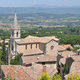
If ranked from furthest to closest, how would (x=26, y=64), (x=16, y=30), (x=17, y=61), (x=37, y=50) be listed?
(x=16, y=30) < (x=37, y=50) < (x=17, y=61) < (x=26, y=64)

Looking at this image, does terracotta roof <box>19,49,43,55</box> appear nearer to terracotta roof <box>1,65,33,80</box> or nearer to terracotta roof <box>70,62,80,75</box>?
terracotta roof <box>70,62,80,75</box>

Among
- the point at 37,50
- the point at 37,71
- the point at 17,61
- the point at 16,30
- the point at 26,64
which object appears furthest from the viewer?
the point at 16,30

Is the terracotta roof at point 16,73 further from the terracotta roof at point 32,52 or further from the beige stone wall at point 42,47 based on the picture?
the beige stone wall at point 42,47

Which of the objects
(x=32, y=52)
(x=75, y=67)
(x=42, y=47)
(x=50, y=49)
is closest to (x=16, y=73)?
(x=75, y=67)

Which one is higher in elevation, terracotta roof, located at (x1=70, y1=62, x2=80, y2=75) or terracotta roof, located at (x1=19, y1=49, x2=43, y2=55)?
terracotta roof, located at (x1=70, y1=62, x2=80, y2=75)

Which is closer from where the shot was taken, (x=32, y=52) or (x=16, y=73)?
(x=16, y=73)

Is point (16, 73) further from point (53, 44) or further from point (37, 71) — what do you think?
point (53, 44)

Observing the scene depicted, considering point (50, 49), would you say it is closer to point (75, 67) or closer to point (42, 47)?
point (42, 47)

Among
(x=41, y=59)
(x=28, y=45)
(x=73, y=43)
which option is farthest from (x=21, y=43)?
(x=73, y=43)

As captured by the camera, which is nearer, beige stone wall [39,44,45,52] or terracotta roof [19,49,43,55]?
terracotta roof [19,49,43,55]

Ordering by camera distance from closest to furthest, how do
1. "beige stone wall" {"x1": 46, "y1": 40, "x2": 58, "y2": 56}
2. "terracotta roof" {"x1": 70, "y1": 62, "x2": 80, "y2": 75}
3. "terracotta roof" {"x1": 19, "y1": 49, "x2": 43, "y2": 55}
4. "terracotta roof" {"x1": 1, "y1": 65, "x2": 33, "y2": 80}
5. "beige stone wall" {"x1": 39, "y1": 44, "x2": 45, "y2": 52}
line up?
"terracotta roof" {"x1": 1, "y1": 65, "x2": 33, "y2": 80}
"terracotta roof" {"x1": 70, "y1": 62, "x2": 80, "y2": 75}
"terracotta roof" {"x1": 19, "y1": 49, "x2": 43, "y2": 55}
"beige stone wall" {"x1": 46, "y1": 40, "x2": 58, "y2": 56}
"beige stone wall" {"x1": 39, "y1": 44, "x2": 45, "y2": 52}

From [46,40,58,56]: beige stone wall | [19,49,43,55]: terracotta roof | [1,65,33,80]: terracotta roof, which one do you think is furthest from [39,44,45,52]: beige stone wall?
[1,65,33,80]: terracotta roof

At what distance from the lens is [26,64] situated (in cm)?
2755

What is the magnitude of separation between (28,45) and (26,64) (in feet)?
30.3
